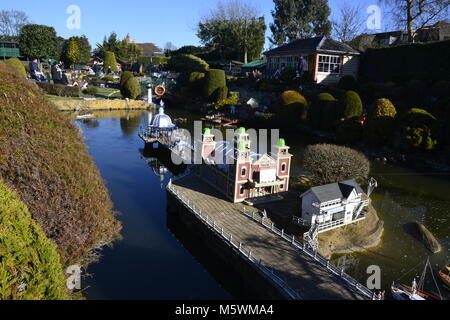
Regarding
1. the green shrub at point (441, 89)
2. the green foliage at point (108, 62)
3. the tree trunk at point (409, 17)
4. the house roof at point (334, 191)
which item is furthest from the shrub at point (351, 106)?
the green foliage at point (108, 62)

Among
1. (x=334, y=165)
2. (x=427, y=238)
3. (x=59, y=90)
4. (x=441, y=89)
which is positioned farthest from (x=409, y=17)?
(x=59, y=90)

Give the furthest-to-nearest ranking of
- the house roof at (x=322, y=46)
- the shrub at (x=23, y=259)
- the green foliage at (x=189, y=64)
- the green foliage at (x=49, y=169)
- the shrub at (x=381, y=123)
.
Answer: the green foliage at (x=189, y=64), the house roof at (x=322, y=46), the shrub at (x=381, y=123), the green foliage at (x=49, y=169), the shrub at (x=23, y=259)

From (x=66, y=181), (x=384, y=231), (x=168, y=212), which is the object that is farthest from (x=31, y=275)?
(x=384, y=231)

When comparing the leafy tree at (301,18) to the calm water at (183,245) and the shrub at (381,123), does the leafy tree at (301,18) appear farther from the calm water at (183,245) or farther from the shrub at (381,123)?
the calm water at (183,245)

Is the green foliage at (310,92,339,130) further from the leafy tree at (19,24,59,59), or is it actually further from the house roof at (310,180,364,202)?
the leafy tree at (19,24,59,59)

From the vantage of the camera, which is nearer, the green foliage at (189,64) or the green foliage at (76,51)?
the green foliage at (189,64)
